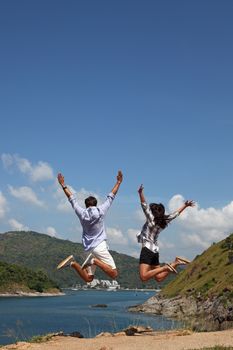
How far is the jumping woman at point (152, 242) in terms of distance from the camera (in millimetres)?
14375

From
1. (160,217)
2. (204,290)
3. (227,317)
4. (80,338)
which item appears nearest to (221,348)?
(160,217)

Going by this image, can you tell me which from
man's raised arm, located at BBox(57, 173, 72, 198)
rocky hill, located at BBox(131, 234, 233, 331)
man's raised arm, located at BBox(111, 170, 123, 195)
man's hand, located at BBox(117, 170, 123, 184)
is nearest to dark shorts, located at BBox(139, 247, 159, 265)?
man's raised arm, located at BBox(111, 170, 123, 195)

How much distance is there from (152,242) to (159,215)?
795mm

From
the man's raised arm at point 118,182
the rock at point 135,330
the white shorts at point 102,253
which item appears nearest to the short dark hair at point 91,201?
the man's raised arm at point 118,182

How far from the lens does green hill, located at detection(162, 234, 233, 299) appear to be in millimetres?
105562

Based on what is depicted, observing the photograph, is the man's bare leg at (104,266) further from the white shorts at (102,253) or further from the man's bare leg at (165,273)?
the man's bare leg at (165,273)

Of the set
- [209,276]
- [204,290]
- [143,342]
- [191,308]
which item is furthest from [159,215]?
[209,276]

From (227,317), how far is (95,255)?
68503mm

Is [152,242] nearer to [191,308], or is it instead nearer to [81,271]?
[81,271]

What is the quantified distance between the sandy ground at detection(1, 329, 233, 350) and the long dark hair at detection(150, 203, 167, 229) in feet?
10.5

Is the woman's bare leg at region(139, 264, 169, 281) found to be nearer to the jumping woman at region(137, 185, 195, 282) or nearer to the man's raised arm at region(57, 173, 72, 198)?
the jumping woman at region(137, 185, 195, 282)

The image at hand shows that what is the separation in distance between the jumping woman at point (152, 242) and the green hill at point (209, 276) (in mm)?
80413

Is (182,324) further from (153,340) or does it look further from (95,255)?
(95,255)

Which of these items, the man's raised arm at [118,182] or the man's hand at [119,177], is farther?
the man's hand at [119,177]
